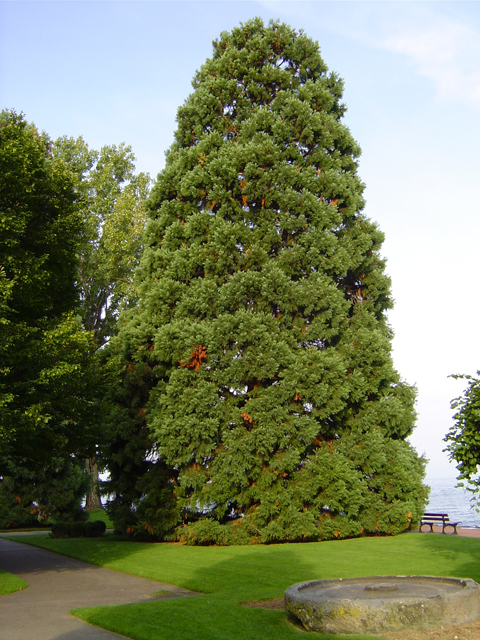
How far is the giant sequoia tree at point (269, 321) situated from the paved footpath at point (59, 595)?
482cm

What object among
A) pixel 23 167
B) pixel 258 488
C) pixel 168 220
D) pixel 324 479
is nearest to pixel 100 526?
pixel 258 488

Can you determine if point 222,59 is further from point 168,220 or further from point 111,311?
point 111,311

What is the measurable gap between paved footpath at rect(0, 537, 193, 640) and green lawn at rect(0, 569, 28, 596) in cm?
16

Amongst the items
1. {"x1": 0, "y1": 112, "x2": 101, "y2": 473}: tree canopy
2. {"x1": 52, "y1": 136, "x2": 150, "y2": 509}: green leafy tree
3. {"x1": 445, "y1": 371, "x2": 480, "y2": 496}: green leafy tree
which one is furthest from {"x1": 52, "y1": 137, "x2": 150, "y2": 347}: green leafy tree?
{"x1": 445, "y1": 371, "x2": 480, "y2": 496}: green leafy tree

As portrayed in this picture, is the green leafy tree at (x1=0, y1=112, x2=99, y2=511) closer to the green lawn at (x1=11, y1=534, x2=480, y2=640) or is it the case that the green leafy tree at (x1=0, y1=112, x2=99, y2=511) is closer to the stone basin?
the green lawn at (x1=11, y1=534, x2=480, y2=640)

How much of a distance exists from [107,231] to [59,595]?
80.1 ft

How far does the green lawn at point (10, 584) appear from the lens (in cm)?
1109

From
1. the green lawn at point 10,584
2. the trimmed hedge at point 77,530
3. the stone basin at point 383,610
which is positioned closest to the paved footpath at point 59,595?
the green lawn at point 10,584

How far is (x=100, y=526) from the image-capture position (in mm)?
21625

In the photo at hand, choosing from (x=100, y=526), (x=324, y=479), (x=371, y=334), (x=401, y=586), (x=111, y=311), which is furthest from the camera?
(x=111, y=311)

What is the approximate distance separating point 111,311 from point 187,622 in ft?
93.8

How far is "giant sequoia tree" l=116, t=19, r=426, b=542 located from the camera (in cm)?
1827

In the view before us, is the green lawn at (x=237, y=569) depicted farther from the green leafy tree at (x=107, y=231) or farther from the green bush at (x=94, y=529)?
the green leafy tree at (x=107, y=231)

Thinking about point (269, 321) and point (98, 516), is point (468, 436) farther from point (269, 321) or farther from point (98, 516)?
point (98, 516)
